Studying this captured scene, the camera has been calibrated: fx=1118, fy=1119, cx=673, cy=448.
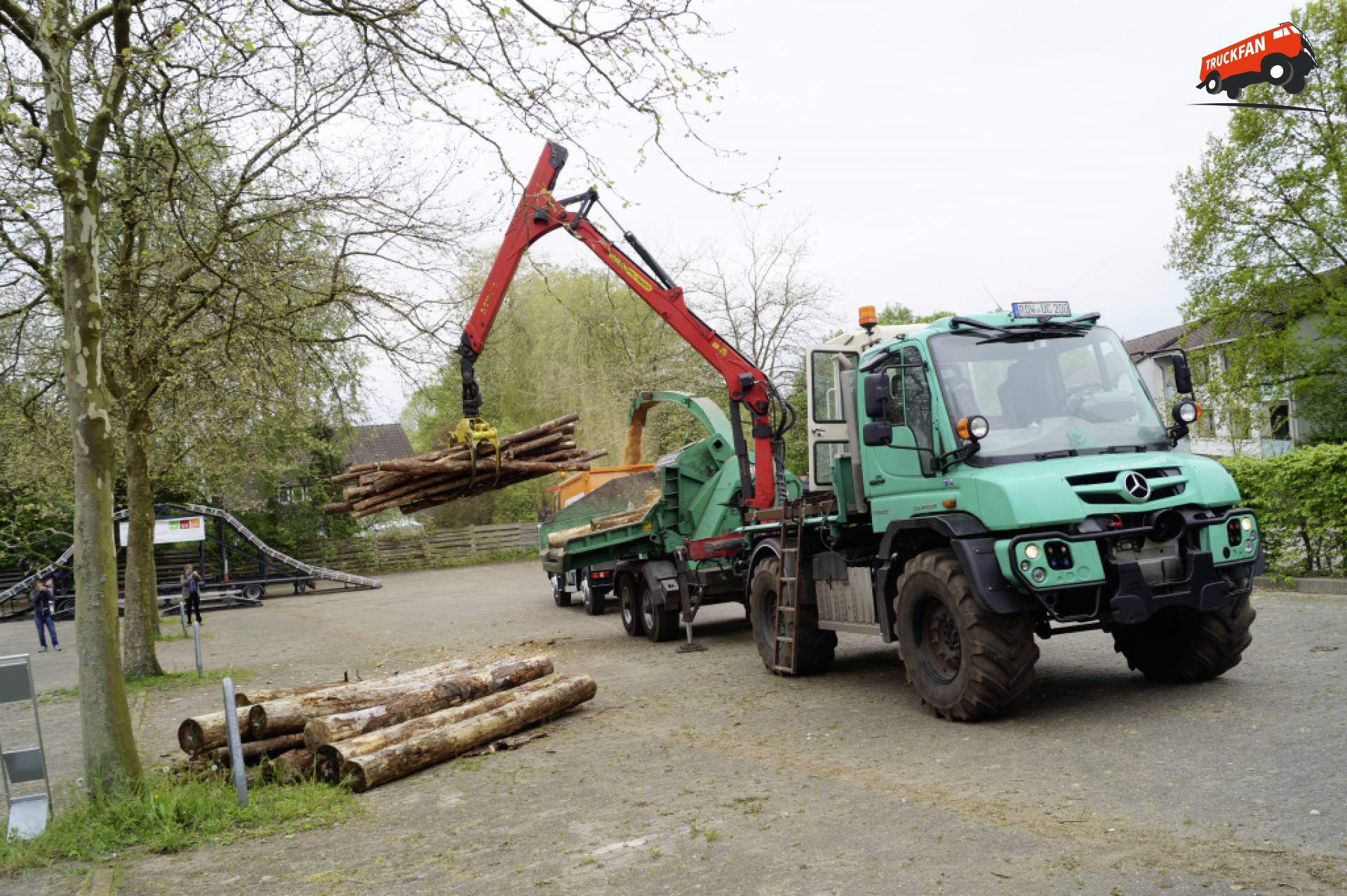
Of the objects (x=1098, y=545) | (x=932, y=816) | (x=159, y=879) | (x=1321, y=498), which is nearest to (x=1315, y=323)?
(x=1321, y=498)

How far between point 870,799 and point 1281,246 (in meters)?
31.3

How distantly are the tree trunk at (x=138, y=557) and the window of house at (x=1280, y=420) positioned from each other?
29.9 metres

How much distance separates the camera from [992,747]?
7.34 m

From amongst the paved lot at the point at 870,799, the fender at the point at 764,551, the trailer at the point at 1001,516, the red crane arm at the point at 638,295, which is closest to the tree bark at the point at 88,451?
the paved lot at the point at 870,799

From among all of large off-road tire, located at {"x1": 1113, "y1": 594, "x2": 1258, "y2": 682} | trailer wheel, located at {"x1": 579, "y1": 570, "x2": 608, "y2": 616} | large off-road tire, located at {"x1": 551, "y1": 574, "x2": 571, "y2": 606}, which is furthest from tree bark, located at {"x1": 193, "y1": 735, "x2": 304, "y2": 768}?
large off-road tire, located at {"x1": 551, "y1": 574, "x2": 571, "y2": 606}

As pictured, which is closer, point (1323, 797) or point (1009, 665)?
point (1323, 797)

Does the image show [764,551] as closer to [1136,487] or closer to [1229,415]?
[1136,487]

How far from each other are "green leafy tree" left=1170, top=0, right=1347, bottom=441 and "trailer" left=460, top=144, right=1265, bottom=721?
2573 cm

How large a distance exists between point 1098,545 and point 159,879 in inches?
241

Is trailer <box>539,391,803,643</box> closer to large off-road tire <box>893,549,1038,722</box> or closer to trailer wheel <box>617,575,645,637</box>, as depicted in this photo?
trailer wheel <box>617,575,645,637</box>

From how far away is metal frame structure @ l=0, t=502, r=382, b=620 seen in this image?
3194 cm

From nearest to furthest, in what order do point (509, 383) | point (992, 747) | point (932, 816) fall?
1. point (932, 816)
2. point (992, 747)
3. point (509, 383)

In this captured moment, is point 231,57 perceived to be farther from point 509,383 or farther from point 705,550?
point 509,383

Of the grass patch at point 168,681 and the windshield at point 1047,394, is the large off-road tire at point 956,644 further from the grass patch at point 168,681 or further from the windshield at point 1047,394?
the grass patch at point 168,681
